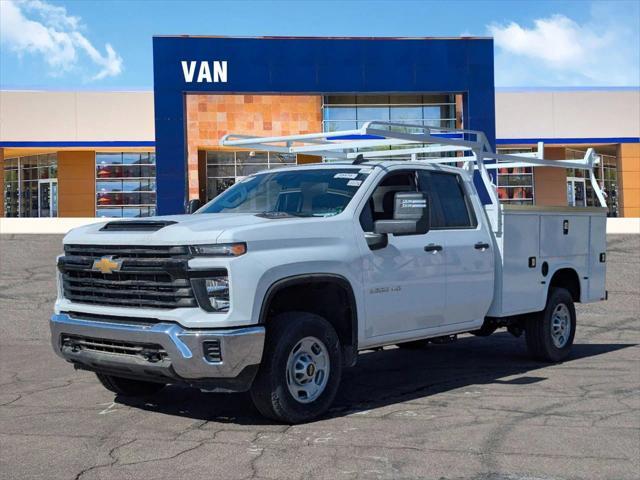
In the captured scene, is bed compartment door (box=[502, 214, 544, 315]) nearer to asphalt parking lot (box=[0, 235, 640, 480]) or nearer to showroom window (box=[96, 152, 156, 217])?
asphalt parking lot (box=[0, 235, 640, 480])

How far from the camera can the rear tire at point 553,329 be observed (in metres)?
9.30

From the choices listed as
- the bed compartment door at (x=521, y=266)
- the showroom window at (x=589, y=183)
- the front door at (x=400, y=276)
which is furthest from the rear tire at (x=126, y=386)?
the showroom window at (x=589, y=183)

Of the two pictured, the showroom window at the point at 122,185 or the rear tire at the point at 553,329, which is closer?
the rear tire at the point at 553,329

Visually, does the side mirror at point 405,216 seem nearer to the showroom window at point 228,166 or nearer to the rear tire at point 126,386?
the rear tire at point 126,386

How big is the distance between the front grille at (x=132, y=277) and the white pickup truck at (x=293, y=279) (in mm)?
12

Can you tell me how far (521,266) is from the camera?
8672mm

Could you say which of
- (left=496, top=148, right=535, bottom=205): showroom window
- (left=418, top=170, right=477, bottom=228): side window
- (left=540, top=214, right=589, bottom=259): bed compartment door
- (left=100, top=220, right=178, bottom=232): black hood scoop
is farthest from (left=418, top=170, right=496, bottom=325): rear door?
(left=496, top=148, right=535, bottom=205): showroom window

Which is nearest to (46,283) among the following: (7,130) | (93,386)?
(93,386)

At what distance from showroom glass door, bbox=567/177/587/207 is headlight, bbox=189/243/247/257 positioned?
109 feet

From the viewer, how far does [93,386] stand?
812 cm

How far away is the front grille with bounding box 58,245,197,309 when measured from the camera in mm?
6000

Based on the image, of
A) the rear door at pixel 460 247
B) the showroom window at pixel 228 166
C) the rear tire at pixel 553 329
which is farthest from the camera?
the showroom window at pixel 228 166

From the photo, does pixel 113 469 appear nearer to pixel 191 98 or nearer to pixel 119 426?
pixel 119 426

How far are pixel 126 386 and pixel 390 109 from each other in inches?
891
